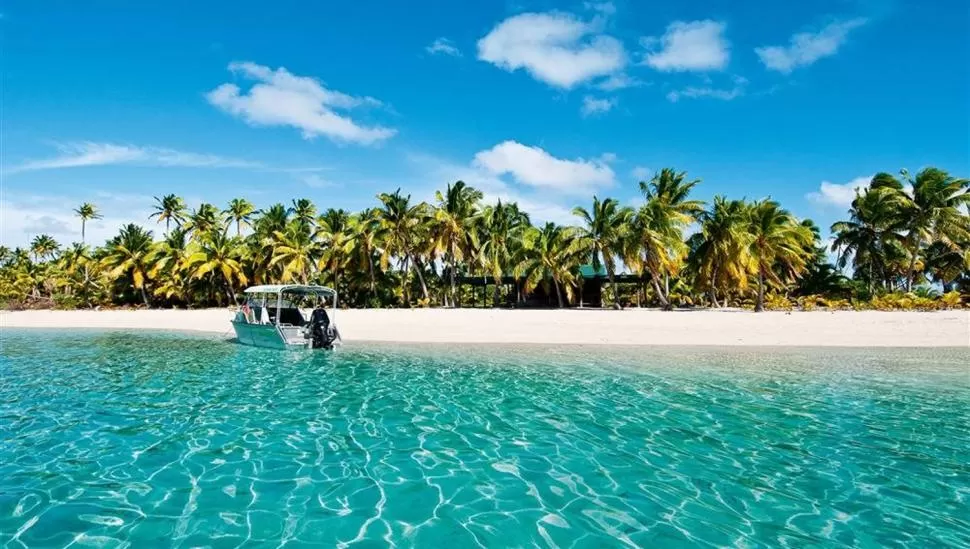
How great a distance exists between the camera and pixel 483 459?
23.9 ft

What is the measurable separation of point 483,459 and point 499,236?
3612cm

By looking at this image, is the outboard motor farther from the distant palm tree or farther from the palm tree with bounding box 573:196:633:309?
the distant palm tree

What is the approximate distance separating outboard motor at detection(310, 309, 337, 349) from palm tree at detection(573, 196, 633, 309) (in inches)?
857

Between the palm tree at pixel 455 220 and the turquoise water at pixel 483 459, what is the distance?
1031 inches

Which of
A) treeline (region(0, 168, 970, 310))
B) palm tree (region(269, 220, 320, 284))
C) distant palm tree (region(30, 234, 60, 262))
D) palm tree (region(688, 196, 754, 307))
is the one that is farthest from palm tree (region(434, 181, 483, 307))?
distant palm tree (region(30, 234, 60, 262))

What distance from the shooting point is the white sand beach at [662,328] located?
23359mm

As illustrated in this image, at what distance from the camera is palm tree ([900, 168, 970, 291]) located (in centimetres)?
3556

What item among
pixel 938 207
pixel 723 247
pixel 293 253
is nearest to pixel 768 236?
pixel 723 247

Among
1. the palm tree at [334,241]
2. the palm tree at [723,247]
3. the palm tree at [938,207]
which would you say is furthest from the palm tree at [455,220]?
the palm tree at [938,207]

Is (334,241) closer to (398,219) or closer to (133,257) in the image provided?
(398,219)

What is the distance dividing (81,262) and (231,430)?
59.9m

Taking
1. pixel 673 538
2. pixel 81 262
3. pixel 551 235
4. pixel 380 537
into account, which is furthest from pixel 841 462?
pixel 81 262

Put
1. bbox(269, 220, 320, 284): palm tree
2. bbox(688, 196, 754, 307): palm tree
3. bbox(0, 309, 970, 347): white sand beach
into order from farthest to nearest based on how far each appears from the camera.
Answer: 1. bbox(269, 220, 320, 284): palm tree
2. bbox(688, 196, 754, 307): palm tree
3. bbox(0, 309, 970, 347): white sand beach

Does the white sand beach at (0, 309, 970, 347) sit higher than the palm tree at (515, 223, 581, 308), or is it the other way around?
the palm tree at (515, 223, 581, 308)
